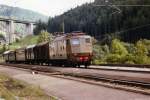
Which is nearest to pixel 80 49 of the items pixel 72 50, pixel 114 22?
pixel 72 50

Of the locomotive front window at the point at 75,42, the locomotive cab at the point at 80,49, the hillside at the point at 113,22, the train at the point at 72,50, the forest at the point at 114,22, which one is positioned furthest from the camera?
the hillside at the point at 113,22

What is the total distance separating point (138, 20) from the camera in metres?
128

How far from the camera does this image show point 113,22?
140 m

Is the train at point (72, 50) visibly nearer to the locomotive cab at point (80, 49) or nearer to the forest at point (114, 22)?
the locomotive cab at point (80, 49)

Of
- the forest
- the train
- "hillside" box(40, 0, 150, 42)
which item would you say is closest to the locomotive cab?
the train

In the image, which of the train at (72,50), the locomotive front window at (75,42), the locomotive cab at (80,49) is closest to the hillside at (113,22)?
the train at (72,50)

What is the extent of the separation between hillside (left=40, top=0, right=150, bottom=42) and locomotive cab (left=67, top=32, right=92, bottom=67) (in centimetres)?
7090

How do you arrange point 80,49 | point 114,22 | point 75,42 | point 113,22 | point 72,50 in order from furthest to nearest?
point 113,22, point 114,22, point 75,42, point 80,49, point 72,50

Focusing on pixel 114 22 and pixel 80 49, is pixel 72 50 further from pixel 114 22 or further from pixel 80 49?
pixel 114 22

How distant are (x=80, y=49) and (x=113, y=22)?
103613mm

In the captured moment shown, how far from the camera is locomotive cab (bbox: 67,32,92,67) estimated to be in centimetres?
3728

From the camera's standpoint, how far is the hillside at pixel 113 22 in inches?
4733

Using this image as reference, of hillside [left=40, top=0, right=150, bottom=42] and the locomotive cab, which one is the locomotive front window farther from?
hillside [left=40, top=0, right=150, bottom=42]

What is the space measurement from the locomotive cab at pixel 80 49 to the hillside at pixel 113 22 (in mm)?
70904
